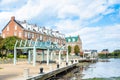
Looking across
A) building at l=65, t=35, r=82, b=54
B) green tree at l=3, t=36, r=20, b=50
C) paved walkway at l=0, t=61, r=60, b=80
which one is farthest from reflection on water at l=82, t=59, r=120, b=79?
building at l=65, t=35, r=82, b=54

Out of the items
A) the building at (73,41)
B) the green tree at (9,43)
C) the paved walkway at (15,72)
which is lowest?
the paved walkway at (15,72)

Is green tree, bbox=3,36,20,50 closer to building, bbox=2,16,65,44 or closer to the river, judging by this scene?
building, bbox=2,16,65,44

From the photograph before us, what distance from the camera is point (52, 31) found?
105812mm

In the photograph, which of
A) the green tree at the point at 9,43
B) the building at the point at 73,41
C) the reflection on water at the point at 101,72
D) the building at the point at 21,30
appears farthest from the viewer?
the building at the point at 73,41

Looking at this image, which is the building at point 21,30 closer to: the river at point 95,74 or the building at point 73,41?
the river at point 95,74

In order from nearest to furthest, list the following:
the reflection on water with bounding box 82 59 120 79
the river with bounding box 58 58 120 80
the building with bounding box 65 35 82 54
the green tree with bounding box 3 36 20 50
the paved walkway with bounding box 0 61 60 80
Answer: the paved walkway with bounding box 0 61 60 80, the river with bounding box 58 58 120 80, the reflection on water with bounding box 82 59 120 79, the green tree with bounding box 3 36 20 50, the building with bounding box 65 35 82 54

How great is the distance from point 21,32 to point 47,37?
2071cm

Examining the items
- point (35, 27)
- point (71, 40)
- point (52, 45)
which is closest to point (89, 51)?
point (71, 40)

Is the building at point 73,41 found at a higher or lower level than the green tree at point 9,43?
higher

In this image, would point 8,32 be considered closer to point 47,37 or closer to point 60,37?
point 47,37

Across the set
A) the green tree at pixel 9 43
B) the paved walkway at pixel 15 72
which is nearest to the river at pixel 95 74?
the paved walkway at pixel 15 72

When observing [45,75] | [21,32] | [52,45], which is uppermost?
[21,32]

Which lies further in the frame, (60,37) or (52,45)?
(60,37)

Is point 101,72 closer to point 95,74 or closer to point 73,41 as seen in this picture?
point 95,74
